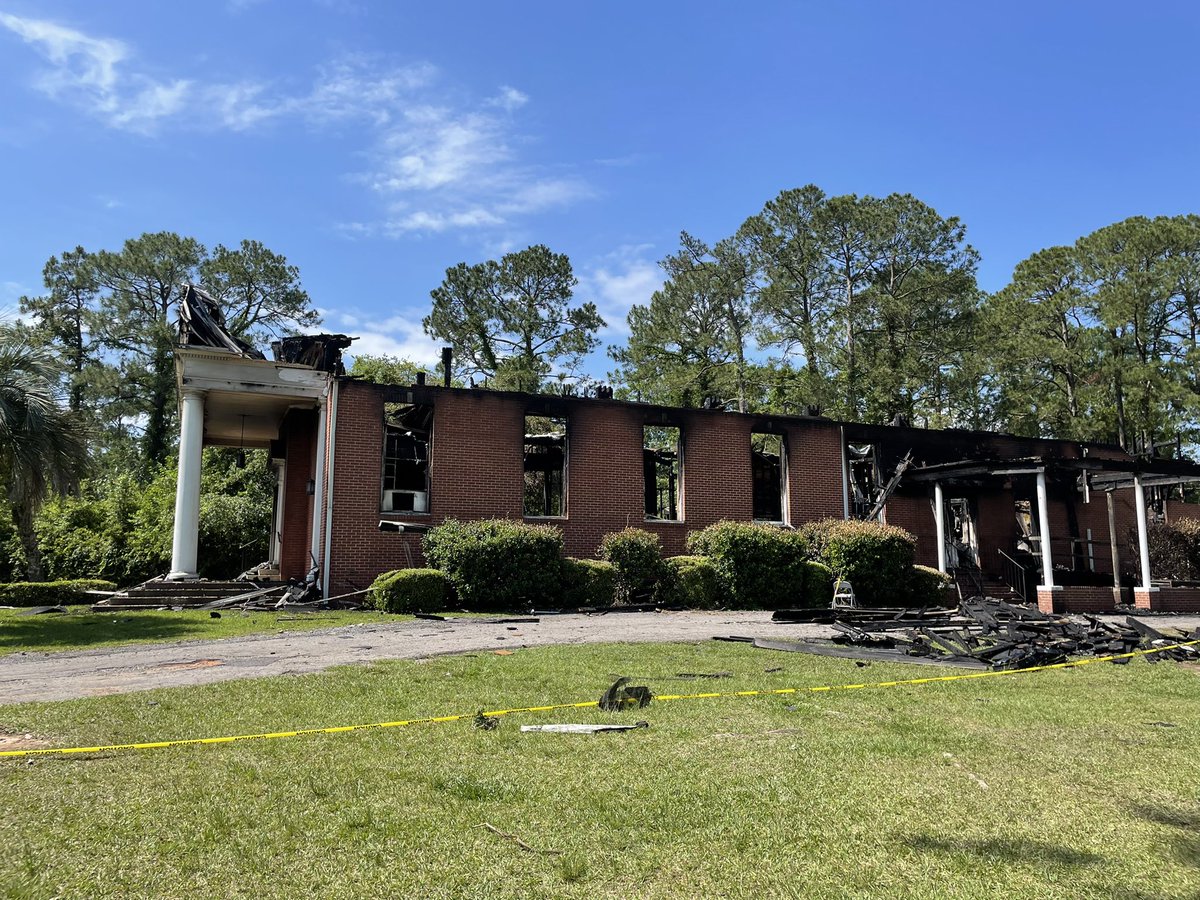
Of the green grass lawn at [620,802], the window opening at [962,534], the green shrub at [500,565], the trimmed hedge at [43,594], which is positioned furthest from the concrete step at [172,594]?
the window opening at [962,534]

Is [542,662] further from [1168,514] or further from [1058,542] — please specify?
[1168,514]

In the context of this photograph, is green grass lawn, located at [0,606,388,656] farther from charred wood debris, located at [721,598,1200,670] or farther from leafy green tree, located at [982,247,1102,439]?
leafy green tree, located at [982,247,1102,439]

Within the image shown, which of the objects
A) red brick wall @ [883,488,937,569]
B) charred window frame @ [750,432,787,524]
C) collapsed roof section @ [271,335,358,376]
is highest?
collapsed roof section @ [271,335,358,376]

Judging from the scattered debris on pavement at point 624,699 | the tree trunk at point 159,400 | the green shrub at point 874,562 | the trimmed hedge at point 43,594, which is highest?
the tree trunk at point 159,400

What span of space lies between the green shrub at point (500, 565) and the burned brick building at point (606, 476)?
230cm

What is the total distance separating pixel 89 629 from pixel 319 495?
6732 millimetres

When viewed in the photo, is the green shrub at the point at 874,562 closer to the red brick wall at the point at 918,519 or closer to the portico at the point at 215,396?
the red brick wall at the point at 918,519

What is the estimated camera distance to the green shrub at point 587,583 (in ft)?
56.6

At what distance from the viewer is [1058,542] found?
2469 cm

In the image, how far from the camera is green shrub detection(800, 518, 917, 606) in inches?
717

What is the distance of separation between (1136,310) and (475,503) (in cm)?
2815

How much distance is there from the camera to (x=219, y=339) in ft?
63.0

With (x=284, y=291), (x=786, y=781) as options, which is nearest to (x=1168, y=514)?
(x=786, y=781)

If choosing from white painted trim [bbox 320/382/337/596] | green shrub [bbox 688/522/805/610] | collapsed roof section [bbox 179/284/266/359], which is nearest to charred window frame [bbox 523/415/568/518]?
green shrub [bbox 688/522/805/610]
